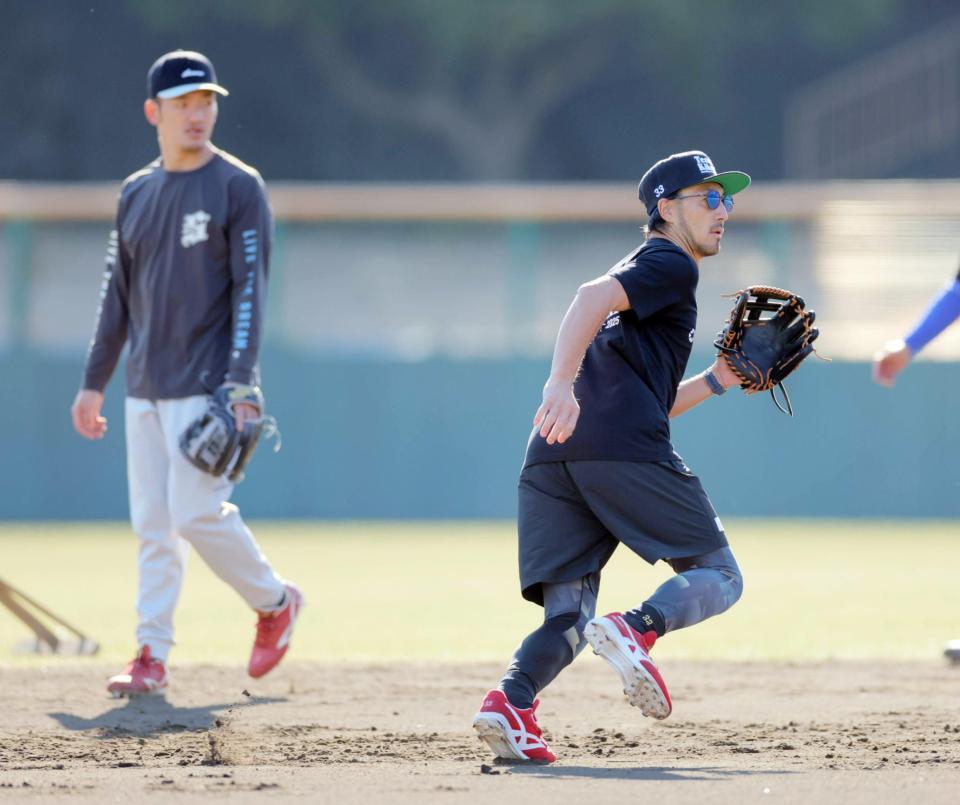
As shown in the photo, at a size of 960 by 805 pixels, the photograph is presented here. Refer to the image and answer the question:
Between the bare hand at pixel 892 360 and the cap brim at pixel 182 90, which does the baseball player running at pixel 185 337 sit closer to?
the cap brim at pixel 182 90

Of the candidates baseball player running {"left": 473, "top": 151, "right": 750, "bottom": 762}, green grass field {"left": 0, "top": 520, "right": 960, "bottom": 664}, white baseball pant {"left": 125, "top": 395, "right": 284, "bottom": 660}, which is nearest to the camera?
baseball player running {"left": 473, "top": 151, "right": 750, "bottom": 762}

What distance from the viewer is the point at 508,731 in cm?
534

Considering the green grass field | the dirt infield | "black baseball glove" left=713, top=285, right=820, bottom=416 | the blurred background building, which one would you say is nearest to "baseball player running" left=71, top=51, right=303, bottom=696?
the dirt infield

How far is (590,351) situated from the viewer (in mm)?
5625

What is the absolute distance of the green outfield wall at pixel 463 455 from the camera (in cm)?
1686

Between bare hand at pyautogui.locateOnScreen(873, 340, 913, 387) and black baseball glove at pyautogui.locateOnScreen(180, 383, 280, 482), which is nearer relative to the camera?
black baseball glove at pyautogui.locateOnScreen(180, 383, 280, 482)

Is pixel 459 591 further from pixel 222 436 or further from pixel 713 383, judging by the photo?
pixel 713 383

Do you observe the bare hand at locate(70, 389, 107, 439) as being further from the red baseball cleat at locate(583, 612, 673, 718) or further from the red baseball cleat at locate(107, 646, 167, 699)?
the red baseball cleat at locate(583, 612, 673, 718)

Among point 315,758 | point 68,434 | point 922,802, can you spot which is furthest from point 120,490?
point 922,802

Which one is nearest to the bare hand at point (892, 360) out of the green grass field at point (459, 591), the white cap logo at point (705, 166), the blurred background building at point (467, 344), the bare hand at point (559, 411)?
the green grass field at point (459, 591)

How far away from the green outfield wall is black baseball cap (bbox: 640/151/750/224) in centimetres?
1114

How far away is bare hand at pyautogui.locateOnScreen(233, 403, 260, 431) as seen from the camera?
676 cm

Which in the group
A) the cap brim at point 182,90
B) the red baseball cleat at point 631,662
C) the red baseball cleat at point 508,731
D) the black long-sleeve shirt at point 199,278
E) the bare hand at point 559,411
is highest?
the cap brim at point 182,90

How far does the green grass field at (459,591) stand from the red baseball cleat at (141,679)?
3.04 feet
